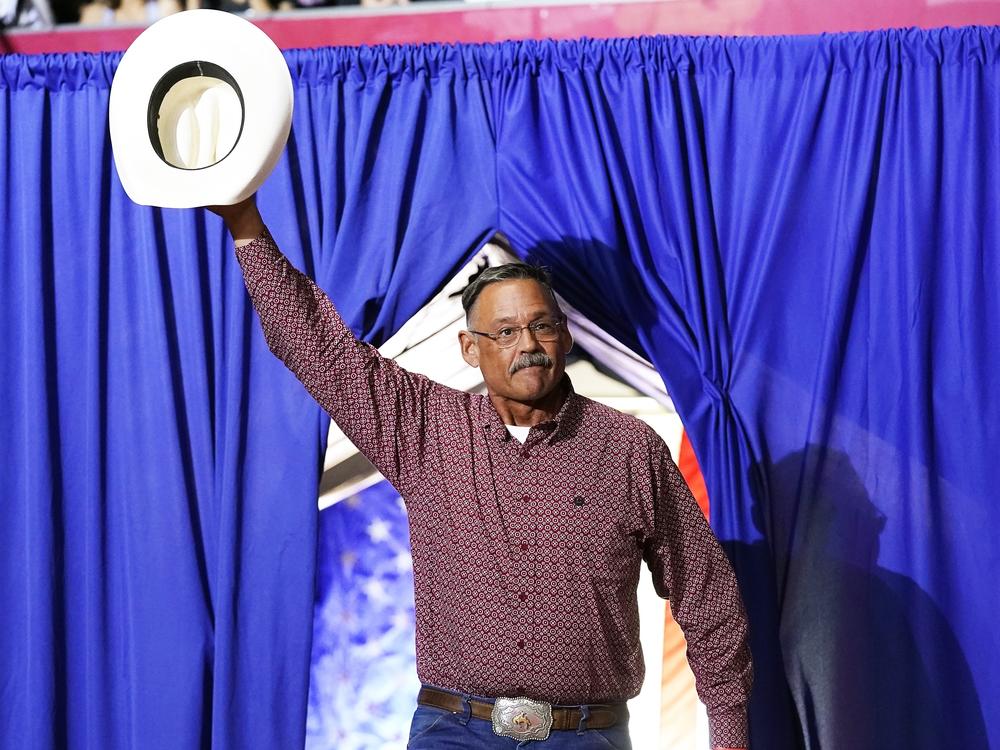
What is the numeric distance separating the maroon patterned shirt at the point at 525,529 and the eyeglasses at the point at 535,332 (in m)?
0.12

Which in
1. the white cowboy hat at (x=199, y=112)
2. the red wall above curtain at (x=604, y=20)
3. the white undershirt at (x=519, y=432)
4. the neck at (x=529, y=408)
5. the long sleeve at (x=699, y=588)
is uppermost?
the red wall above curtain at (x=604, y=20)

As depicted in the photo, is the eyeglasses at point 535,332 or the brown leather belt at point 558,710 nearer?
the brown leather belt at point 558,710

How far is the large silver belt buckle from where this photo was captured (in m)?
1.97

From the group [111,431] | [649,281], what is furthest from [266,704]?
Result: [649,281]

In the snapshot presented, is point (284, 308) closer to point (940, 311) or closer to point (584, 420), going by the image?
point (584, 420)

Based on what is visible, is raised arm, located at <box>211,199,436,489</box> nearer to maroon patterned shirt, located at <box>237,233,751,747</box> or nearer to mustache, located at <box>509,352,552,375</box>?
maroon patterned shirt, located at <box>237,233,751,747</box>

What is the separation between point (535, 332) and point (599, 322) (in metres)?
Answer: 0.79

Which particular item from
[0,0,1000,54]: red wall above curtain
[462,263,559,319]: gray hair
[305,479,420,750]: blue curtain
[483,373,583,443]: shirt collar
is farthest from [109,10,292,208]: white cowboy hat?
[305,479,420,750]: blue curtain

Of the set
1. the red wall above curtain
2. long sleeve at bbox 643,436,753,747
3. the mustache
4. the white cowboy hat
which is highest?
the red wall above curtain

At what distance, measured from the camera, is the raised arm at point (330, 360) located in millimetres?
1978

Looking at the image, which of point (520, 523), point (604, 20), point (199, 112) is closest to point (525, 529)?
point (520, 523)

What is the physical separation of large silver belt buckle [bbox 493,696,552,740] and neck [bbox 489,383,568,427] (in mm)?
498

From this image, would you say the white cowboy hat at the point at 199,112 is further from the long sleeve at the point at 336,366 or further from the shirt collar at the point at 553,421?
the shirt collar at the point at 553,421

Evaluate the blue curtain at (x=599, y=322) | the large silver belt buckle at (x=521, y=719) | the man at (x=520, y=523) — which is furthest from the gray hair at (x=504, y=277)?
the large silver belt buckle at (x=521, y=719)
